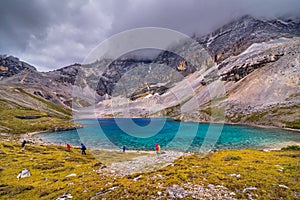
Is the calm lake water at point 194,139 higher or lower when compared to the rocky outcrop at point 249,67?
lower

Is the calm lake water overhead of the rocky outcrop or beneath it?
beneath

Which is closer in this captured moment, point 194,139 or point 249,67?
point 194,139

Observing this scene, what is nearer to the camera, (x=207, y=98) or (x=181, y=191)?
(x=181, y=191)

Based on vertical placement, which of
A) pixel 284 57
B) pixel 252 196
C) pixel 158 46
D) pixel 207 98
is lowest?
pixel 252 196

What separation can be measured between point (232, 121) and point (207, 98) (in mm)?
66812

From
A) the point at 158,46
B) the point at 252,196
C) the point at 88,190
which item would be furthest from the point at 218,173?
the point at 158,46

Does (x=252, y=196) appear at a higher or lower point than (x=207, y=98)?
lower

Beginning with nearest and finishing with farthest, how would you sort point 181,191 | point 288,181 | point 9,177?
point 181,191, point 288,181, point 9,177

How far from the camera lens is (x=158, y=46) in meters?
29.7

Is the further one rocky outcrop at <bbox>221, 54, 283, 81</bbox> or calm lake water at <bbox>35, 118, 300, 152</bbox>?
rocky outcrop at <bbox>221, 54, 283, 81</bbox>

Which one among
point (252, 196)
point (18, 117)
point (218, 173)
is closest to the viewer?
point (252, 196)

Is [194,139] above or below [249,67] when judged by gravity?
below

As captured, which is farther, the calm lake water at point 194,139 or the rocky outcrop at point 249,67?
the rocky outcrop at point 249,67

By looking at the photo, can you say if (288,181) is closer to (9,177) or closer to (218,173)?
(218,173)
